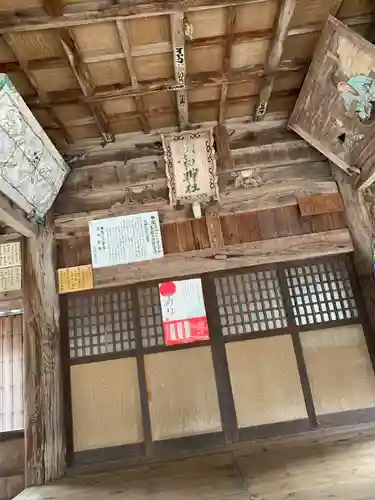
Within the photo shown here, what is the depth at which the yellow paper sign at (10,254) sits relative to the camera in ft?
15.4

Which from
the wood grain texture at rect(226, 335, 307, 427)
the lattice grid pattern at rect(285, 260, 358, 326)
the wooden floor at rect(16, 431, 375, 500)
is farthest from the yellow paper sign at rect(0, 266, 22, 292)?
the lattice grid pattern at rect(285, 260, 358, 326)

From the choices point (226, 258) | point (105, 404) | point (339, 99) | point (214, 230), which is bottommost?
point (105, 404)

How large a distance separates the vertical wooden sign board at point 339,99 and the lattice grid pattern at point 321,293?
3.27ft

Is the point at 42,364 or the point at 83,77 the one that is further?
the point at 42,364

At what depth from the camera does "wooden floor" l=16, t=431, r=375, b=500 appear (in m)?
2.87

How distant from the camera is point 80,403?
4340mm

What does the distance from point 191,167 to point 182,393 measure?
7.05ft

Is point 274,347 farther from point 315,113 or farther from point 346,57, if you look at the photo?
point 346,57

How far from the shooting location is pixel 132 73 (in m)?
3.90

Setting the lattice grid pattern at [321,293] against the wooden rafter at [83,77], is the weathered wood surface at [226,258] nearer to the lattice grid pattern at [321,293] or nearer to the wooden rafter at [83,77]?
the lattice grid pattern at [321,293]

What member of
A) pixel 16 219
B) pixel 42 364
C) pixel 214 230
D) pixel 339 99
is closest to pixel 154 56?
pixel 339 99

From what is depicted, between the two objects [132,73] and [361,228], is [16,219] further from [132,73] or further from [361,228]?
[361,228]

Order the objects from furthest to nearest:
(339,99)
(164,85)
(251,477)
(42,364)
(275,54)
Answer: (42,364) < (164,85) < (339,99) < (275,54) < (251,477)

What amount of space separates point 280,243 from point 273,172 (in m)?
0.76
